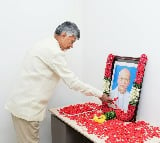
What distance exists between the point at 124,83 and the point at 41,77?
26.2 inches

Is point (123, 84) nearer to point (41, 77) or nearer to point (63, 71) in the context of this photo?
point (63, 71)

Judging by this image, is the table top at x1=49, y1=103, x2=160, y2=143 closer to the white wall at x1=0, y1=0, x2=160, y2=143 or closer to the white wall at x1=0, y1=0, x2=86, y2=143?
the white wall at x1=0, y1=0, x2=160, y2=143

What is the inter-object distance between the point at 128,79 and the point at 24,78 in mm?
807

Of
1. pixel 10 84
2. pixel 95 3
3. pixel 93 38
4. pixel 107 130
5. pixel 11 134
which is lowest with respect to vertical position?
pixel 11 134

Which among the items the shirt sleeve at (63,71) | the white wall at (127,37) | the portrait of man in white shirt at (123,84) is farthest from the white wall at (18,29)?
the portrait of man in white shirt at (123,84)

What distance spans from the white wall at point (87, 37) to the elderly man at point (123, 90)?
124 millimetres

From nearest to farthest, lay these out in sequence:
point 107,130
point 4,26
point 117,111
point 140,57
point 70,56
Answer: point 107,130 → point 140,57 → point 117,111 → point 4,26 → point 70,56

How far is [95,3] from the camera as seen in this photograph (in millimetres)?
2576

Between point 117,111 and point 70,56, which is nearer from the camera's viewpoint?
point 117,111

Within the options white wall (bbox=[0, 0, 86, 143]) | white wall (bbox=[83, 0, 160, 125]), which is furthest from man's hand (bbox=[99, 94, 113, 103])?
white wall (bbox=[0, 0, 86, 143])

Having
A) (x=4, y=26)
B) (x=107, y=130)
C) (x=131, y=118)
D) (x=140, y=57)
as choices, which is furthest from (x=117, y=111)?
(x=4, y=26)

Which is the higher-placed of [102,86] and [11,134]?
[102,86]

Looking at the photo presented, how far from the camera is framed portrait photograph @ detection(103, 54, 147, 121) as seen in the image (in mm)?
2077

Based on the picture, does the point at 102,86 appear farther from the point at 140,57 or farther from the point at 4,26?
the point at 4,26
